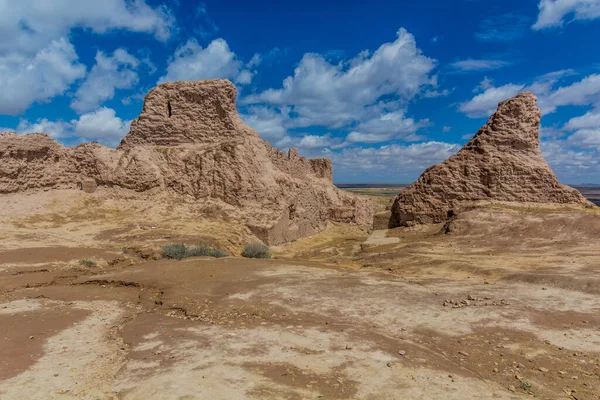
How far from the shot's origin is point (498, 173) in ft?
64.2

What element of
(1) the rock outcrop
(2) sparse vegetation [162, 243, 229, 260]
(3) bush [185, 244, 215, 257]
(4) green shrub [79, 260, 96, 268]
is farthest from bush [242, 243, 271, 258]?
(1) the rock outcrop

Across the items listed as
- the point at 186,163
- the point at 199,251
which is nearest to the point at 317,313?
the point at 199,251

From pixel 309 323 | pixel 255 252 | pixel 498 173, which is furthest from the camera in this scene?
pixel 498 173

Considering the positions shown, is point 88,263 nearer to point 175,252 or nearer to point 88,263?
point 88,263

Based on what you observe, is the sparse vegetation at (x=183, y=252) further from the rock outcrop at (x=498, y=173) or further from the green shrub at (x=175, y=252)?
the rock outcrop at (x=498, y=173)

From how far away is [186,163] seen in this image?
943 inches

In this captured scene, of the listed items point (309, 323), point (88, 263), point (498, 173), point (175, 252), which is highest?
point (498, 173)

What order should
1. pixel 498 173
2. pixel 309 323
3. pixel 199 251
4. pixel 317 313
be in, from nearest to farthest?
pixel 309 323 → pixel 317 313 → pixel 199 251 → pixel 498 173

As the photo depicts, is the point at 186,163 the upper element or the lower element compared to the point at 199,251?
upper

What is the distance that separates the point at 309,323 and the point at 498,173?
53.7ft

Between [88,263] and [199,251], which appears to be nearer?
[88,263]

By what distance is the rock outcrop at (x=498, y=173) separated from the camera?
63.3ft

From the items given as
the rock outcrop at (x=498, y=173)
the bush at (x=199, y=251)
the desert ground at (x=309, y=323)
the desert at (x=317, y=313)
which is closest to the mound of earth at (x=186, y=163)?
the desert at (x=317, y=313)

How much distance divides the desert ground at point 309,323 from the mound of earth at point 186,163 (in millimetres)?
7492
